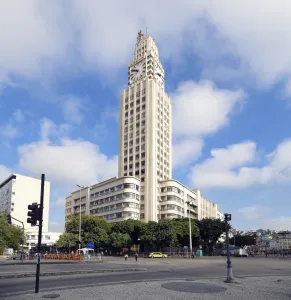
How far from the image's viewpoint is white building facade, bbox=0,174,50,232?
16088cm

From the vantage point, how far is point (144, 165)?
115m

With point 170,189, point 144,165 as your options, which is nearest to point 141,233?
point 170,189

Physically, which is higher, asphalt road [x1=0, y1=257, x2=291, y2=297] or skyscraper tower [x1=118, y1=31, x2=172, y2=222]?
skyscraper tower [x1=118, y1=31, x2=172, y2=222]

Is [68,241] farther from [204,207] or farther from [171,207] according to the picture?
[204,207]

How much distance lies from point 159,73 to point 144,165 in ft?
144

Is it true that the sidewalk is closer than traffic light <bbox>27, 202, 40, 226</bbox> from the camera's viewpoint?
Yes

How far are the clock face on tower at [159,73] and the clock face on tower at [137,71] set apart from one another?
4.80 metres

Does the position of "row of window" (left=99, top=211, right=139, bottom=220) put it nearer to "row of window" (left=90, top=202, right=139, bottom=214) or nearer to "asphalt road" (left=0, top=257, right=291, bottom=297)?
"row of window" (left=90, top=202, right=139, bottom=214)

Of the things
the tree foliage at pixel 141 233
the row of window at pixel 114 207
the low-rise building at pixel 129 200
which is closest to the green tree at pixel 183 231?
the tree foliage at pixel 141 233

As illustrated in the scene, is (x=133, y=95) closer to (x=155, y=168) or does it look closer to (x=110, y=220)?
(x=155, y=168)

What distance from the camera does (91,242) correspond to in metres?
81.4

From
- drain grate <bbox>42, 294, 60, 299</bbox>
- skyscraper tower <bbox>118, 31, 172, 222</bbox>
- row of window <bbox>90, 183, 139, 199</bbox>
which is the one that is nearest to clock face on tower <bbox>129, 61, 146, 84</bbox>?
skyscraper tower <bbox>118, 31, 172, 222</bbox>

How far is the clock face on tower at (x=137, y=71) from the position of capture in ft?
449

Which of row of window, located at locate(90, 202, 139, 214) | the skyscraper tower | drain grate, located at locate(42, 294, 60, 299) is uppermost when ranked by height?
the skyscraper tower
